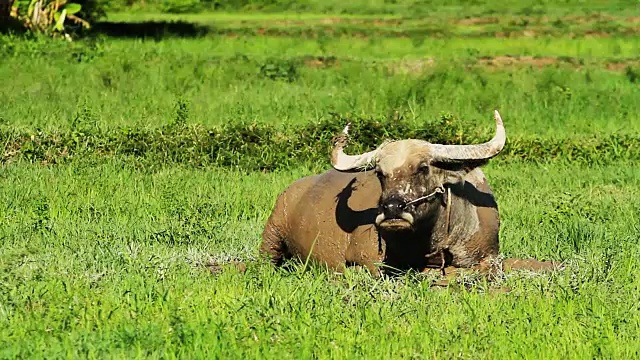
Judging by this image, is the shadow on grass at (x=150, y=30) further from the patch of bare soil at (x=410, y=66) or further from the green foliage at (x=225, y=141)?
the green foliage at (x=225, y=141)

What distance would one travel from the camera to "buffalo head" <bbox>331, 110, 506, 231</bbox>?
224 inches

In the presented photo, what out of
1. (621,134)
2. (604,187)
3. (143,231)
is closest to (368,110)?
(621,134)

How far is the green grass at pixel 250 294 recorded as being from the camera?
15.4 feet

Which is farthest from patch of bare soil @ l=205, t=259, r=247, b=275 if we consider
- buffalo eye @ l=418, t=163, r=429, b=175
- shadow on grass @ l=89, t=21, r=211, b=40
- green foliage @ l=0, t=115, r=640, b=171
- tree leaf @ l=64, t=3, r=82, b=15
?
shadow on grass @ l=89, t=21, r=211, b=40

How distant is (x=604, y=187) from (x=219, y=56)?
26.4 feet

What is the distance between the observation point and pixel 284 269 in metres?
6.37

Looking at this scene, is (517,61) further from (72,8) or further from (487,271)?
(487,271)

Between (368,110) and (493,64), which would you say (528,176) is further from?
(493,64)

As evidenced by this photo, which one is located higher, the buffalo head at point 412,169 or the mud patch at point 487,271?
the buffalo head at point 412,169

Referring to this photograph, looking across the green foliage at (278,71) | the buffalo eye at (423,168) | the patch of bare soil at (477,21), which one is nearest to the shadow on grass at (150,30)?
the patch of bare soil at (477,21)

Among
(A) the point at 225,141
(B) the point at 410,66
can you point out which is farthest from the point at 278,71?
(A) the point at 225,141

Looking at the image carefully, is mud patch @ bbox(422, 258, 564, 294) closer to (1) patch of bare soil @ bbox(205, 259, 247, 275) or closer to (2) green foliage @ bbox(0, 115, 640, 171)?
(1) patch of bare soil @ bbox(205, 259, 247, 275)

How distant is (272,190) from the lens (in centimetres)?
898

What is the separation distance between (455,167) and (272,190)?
3071 mm
